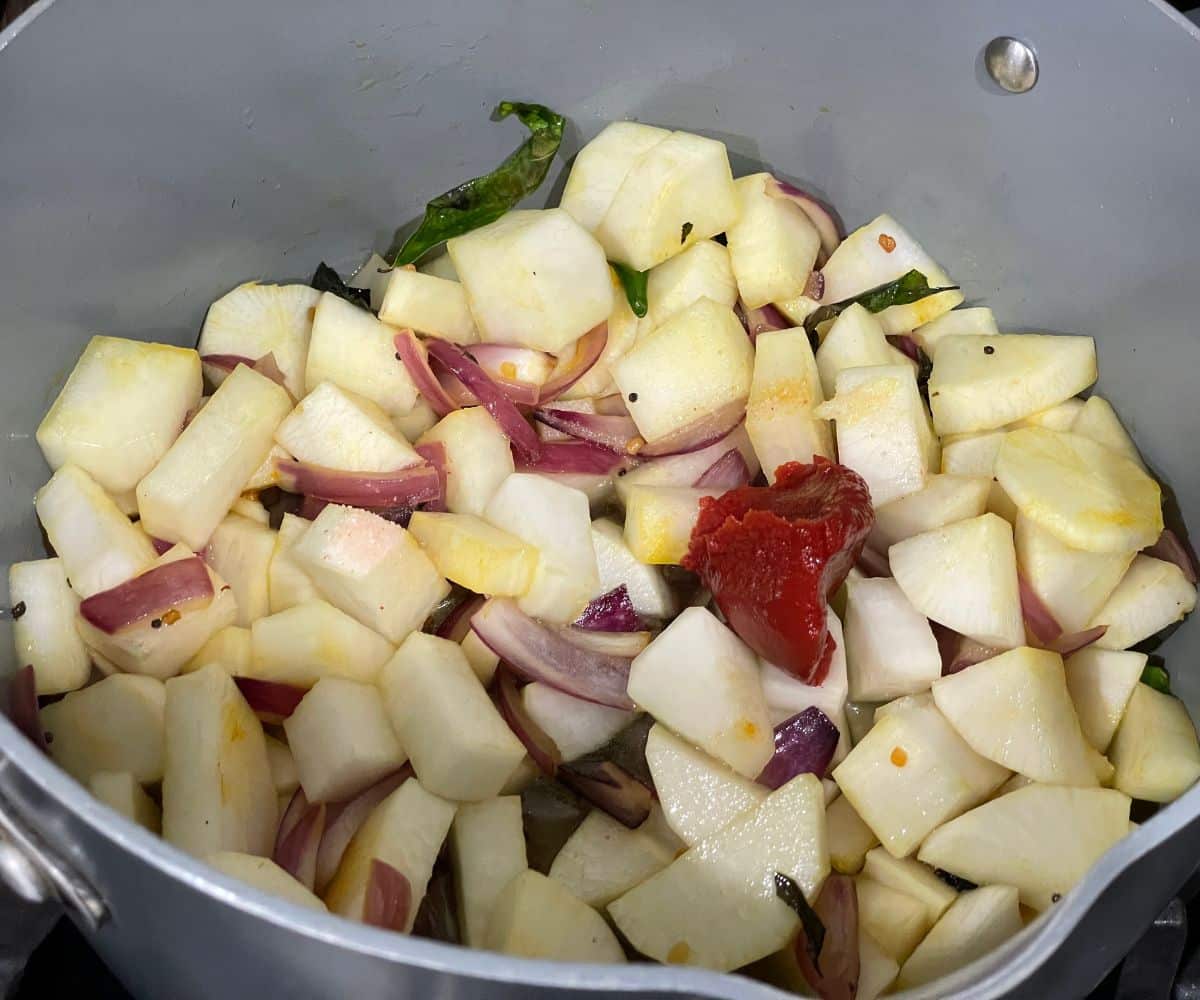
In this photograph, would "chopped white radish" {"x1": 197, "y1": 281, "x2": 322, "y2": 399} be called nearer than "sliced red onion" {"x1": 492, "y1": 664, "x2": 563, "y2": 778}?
Answer: No

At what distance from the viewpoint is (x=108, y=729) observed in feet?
4.03

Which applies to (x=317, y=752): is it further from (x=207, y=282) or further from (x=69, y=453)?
(x=207, y=282)

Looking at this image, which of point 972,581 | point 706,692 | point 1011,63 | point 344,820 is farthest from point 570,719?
point 1011,63

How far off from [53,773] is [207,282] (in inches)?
34.0

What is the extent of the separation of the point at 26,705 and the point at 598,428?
28.9 inches

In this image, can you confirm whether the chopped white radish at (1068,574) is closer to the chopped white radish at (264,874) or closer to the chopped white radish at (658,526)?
the chopped white radish at (658,526)

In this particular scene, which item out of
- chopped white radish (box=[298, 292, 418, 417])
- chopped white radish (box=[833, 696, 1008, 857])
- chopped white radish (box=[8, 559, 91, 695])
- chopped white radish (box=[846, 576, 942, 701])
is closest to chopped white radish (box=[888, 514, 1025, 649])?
chopped white radish (box=[846, 576, 942, 701])

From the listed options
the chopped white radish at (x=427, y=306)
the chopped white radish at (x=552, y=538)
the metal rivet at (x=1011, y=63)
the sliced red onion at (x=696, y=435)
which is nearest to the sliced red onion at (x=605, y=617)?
the chopped white radish at (x=552, y=538)

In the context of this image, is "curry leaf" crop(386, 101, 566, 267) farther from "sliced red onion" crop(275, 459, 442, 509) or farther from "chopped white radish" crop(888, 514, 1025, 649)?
"chopped white radish" crop(888, 514, 1025, 649)

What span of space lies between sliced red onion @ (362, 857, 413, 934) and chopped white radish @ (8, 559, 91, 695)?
414mm

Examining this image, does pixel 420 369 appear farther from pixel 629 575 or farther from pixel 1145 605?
pixel 1145 605

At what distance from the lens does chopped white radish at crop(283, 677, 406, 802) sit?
1.22m

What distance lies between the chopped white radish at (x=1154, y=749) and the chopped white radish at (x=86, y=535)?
3.63ft

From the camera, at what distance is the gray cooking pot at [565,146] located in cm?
131
